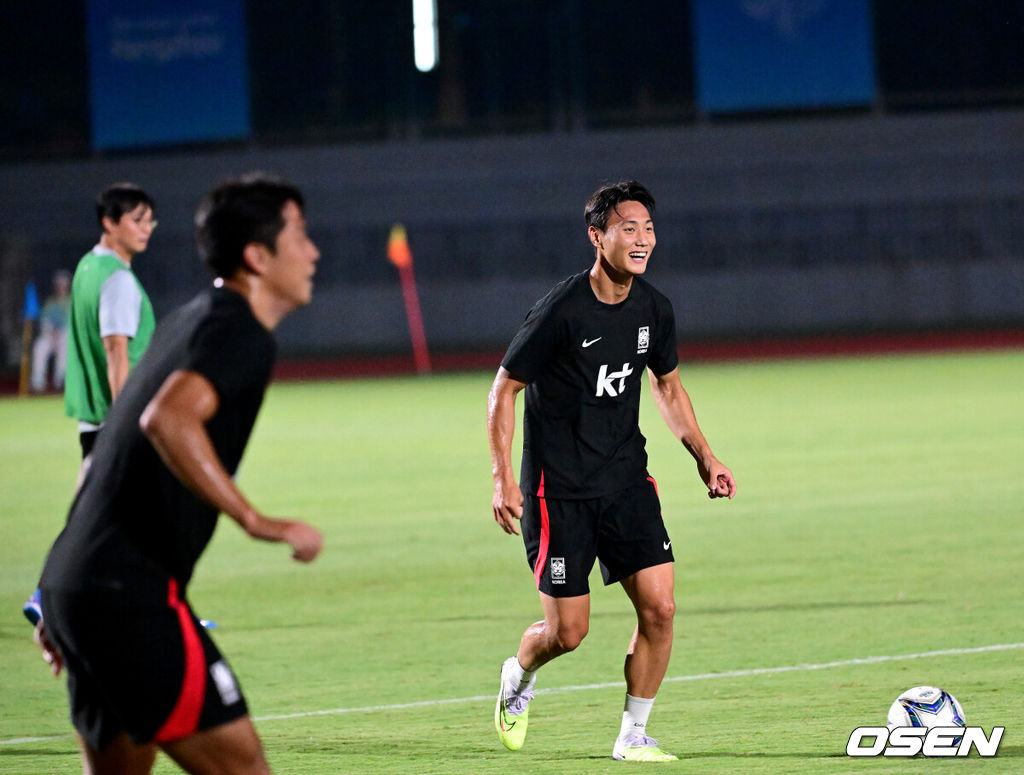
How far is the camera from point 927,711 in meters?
6.32

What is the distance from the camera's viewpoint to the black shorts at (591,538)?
253 inches

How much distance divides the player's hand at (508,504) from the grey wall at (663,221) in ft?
118

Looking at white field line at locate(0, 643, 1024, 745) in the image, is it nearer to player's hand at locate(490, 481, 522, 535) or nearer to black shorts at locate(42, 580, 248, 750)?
player's hand at locate(490, 481, 522, 535)

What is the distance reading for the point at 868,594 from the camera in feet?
31.9

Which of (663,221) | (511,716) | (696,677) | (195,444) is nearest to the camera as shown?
(195,444)

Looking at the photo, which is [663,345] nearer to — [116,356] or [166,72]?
[116,356]

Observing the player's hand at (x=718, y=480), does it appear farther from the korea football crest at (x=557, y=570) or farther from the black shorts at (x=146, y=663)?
the black shorts at (x=146, y=663)

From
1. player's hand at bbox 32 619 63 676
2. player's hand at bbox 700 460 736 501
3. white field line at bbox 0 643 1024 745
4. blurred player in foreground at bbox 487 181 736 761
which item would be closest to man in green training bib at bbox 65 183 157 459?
white field line at bbox 0 643 1024 745

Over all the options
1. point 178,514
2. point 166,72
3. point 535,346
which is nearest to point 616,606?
point 535,346

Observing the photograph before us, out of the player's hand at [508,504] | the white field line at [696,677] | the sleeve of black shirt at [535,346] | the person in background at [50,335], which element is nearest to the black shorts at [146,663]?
the player's hand at [508,504]

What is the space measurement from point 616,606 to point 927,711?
379 centimetres

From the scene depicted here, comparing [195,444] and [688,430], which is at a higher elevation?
[195,444]

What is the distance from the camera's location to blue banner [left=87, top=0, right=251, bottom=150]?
38.9 meters

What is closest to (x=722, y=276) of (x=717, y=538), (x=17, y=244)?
(x=17, y=244)
